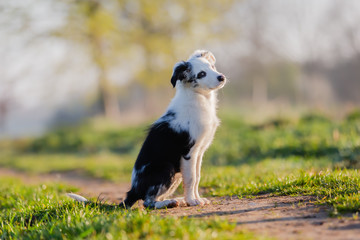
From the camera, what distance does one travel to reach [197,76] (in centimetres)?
432

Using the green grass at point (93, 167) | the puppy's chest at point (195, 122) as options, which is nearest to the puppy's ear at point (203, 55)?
→ the puppy's chest at point (195, 122)

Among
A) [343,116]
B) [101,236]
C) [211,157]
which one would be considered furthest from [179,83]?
[343,116]

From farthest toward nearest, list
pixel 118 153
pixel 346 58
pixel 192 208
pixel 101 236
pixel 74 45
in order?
pixel 346 58 → pixel 74 45 → pixel 118 153 → pixel 192 208 → pixel 101 236

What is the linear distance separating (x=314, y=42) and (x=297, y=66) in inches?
117

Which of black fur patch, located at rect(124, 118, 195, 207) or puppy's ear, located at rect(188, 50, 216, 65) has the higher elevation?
puppy's ear, located at rect(188, 50, 216, 65)

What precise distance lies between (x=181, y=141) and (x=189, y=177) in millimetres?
426

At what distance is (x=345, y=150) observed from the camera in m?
7.77

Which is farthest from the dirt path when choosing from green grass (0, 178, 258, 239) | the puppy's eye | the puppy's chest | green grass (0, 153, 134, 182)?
green grass (0, 153, 134, 182)

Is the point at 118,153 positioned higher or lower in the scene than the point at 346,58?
lower

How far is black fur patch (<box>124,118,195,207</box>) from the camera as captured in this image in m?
4.14

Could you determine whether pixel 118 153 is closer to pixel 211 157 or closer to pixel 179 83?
pixel 211 157

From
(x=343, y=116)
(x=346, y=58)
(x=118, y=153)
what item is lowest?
(x=118, y=153)

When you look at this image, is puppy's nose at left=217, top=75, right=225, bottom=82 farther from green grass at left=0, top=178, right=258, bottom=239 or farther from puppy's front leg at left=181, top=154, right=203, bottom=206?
green grass at left=0, top=178, right=258, bottom=239

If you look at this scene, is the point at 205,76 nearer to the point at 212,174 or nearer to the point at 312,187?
the point at 312,187
